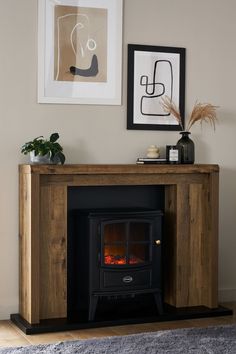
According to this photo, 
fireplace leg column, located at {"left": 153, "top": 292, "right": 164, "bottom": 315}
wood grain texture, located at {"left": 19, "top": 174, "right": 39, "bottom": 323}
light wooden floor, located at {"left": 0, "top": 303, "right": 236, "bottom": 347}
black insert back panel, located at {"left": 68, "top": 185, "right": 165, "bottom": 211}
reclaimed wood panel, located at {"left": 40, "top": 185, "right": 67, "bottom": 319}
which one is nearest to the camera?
light wooden floor, located at {"left": 0, "top": 303, "right": 236, "bottom": 347}

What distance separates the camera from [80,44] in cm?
489

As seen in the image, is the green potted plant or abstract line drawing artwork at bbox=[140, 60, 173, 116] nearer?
the green potted plant

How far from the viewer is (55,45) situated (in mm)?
4824

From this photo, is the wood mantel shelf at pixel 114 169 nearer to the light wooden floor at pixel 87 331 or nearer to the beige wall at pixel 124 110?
the beige wall at pixel 124 110

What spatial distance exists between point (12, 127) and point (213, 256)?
Result: 5.38ft

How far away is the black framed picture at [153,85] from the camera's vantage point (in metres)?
5.05

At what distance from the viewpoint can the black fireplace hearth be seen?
4.64m

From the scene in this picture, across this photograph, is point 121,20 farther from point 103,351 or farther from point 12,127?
point 103,351

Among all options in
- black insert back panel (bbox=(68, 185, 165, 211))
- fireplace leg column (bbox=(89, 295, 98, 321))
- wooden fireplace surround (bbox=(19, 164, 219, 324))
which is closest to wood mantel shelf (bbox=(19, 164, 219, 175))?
wooden fireplace surround (bbox=(19, 164, 219, 324))

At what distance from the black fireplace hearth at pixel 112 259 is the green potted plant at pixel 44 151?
1.33ft

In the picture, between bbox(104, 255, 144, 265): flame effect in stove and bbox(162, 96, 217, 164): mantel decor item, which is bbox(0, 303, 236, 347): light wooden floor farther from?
bbox(162, 96, 217, 164): mantel decor item

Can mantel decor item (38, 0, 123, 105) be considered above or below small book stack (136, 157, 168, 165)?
above

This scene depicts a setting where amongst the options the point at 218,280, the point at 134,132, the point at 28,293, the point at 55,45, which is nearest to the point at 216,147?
the point at 134,132

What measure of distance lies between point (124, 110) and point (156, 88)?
287 mm
